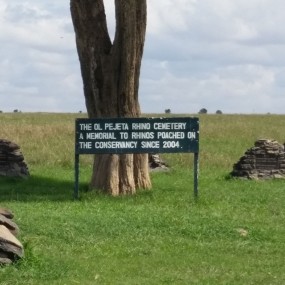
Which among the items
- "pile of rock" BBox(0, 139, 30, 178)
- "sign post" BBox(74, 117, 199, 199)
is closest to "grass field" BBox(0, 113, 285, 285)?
"pile of rock" BBox(0, 139, 30, 178)

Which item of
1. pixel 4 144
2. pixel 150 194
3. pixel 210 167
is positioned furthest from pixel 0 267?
pixel 210 167

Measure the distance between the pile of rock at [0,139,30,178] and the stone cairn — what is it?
486cm

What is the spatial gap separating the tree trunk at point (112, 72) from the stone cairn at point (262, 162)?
353 cm

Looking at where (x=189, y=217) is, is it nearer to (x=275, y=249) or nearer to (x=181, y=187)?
(x=275, y=249)

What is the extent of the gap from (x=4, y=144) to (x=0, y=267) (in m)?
11.0

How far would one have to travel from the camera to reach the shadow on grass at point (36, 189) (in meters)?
17.5

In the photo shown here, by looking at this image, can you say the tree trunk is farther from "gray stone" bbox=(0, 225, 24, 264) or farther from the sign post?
"gray stone" bbox=(0, 225, 24, 264)

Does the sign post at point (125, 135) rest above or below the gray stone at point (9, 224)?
above

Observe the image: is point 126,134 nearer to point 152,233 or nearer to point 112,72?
point 112,72

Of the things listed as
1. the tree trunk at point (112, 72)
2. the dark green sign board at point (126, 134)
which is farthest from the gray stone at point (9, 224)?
the tree trunk at point (112, 72)

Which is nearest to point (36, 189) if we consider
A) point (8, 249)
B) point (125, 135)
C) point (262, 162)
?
point (125, 135)

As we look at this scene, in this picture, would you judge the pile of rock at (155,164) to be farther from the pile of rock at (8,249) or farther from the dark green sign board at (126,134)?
the pile of rock at (8,249)

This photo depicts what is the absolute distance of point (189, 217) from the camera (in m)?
14.7

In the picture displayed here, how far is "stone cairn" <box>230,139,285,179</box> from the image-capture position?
69.9 feet
